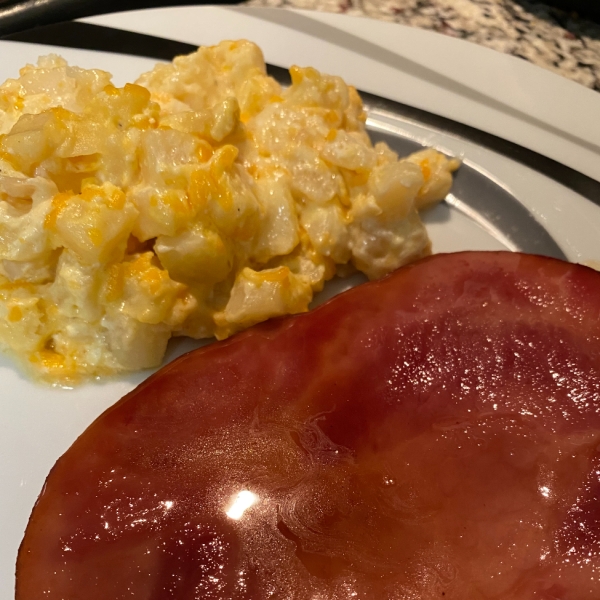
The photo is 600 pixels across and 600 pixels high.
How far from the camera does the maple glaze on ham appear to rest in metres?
0.90

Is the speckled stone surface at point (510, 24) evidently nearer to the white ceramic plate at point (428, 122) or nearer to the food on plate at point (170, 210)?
the white ceramic plate at point (428, 122)

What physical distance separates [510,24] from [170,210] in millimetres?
1593

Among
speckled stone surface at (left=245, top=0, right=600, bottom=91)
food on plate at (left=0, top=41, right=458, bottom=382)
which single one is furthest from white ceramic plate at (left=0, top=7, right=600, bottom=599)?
speckled stone surface at (left=245, top=0, right=600, bottom=91)

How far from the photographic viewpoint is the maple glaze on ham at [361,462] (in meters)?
0.90

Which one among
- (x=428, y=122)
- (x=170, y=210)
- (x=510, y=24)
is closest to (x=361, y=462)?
(x=170, y=210)

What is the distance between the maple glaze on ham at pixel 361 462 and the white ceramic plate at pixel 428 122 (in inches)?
8.4

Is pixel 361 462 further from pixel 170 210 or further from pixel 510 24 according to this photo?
pixel 510 24

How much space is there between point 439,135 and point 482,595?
1195 mm

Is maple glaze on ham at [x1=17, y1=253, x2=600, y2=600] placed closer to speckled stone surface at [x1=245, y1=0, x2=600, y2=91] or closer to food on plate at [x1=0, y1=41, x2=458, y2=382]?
food on plate at [x1=0, y1=41, x2=458, y2=382]

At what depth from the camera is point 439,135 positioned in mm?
1642

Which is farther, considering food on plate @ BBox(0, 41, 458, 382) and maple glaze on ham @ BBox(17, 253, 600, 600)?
food on plate @ BBox(0, 41, 458, 382)

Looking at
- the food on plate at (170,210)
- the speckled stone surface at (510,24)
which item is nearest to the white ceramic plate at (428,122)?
the food on plate at (170,210)

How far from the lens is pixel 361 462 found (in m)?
0.99

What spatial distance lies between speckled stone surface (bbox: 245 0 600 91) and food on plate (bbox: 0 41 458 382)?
90cm
